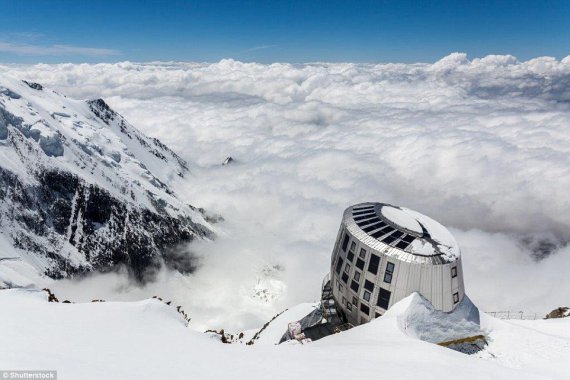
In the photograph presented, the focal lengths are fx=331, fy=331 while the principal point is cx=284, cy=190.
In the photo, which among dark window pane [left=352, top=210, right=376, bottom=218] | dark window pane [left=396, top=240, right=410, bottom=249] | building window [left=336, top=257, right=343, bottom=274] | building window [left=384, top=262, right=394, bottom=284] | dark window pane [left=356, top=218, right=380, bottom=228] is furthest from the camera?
dark window pane [left=352, top=210, right=376, bottom=218]

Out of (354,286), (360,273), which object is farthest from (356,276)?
(354,286)

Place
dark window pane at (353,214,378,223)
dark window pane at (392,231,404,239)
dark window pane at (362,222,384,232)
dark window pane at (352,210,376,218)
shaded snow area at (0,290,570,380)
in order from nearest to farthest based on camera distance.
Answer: shaded snow area at (0,290,570,380) < dark window pane at (392,231,404,239) < dark window pane at (362,222,384,232) < dark window pane at (353,214,378,223) < dark window pane at (352,210,376,218)

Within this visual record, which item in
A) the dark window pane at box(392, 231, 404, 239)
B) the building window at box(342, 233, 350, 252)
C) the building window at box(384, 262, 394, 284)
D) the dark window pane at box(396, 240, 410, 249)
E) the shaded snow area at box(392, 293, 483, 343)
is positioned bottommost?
the shaded snow area at box(392, 293, 483, 343)

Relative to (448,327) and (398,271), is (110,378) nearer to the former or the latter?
(398,271)

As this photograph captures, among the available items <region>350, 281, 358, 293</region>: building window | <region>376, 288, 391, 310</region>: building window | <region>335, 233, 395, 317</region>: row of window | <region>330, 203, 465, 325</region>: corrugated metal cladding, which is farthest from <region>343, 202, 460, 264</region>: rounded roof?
<region>350, 281, 358, 293</region>: building window

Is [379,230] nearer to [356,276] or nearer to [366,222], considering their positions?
[366,222]

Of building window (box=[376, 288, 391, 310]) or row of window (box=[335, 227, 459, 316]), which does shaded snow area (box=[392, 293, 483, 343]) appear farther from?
row of window (box=[335, 227, 459, 316])
